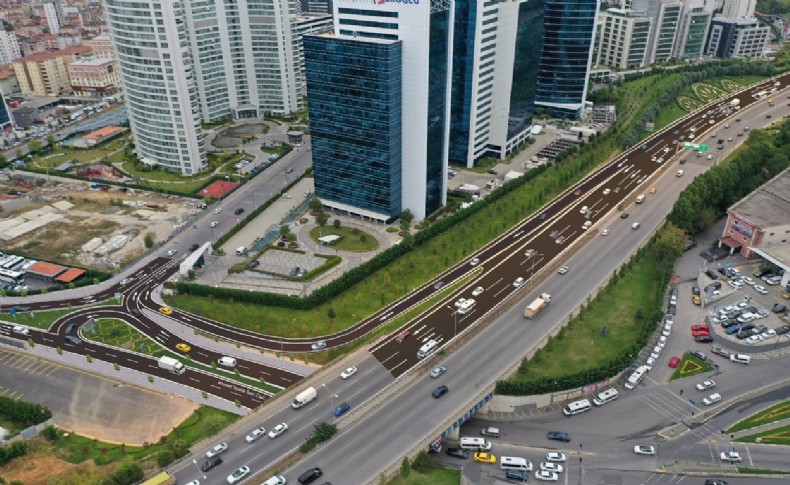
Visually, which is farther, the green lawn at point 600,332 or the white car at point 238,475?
the green lawn at point 600,332

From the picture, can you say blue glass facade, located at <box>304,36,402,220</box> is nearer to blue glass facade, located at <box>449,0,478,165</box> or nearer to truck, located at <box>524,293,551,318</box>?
blue glass facade, located at <box>449,0,478,165</box>

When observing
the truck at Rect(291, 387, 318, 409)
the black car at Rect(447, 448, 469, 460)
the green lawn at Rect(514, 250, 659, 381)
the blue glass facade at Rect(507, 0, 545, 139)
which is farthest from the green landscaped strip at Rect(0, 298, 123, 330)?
the blue glass facade at Rect(507, 0, 545, 139)

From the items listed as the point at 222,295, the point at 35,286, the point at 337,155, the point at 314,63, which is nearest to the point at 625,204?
the point at 337,155

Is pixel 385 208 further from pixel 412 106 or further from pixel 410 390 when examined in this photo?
pixel 410 390

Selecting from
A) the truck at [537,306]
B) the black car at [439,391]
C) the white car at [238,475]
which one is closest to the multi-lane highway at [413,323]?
the black car at [439,391]

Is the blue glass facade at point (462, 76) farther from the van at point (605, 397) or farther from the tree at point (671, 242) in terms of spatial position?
the van at point (605, 397)
